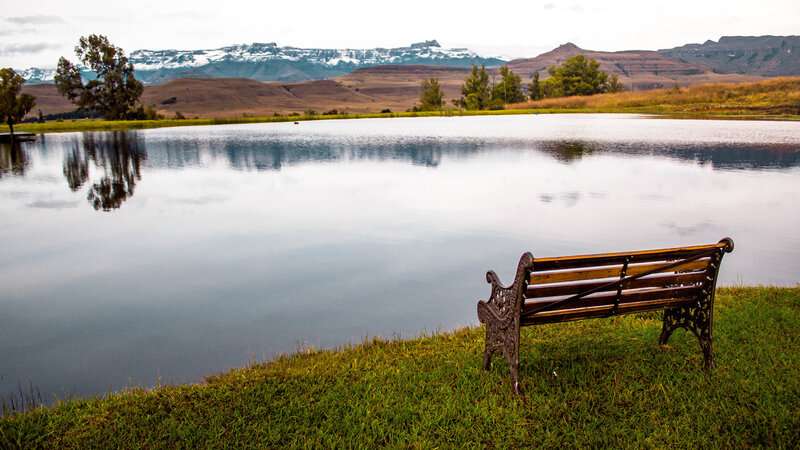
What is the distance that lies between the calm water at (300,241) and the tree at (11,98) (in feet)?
128

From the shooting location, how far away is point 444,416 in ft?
17.2

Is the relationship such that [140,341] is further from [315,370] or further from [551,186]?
[551,186]

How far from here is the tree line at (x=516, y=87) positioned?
139 m

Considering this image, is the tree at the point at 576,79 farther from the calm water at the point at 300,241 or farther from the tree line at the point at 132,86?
the calm water at the point at 300,241

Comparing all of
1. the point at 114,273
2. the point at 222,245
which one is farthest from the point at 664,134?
the point at 114,273

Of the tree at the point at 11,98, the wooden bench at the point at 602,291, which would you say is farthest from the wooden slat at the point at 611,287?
the tree at the point at 11,98

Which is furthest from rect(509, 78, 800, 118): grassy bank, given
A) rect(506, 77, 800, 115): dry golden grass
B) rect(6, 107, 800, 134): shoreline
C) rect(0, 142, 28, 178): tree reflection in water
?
rect(0, 142, 28, 178): tree reflection in water

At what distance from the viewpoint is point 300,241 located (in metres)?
15.4

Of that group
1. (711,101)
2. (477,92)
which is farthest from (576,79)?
(711,101)

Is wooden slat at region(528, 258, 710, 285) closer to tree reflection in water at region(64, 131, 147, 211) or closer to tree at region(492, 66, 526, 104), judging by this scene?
tree reflection in water at region(64, 131, 147, 211)

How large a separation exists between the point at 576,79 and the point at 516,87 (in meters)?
17.3

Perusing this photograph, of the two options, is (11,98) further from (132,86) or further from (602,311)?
(602,311)

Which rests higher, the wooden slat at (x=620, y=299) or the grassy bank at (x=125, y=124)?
the grassy bank at (x=125, y=124)

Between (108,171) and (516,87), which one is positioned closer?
(108,171)
